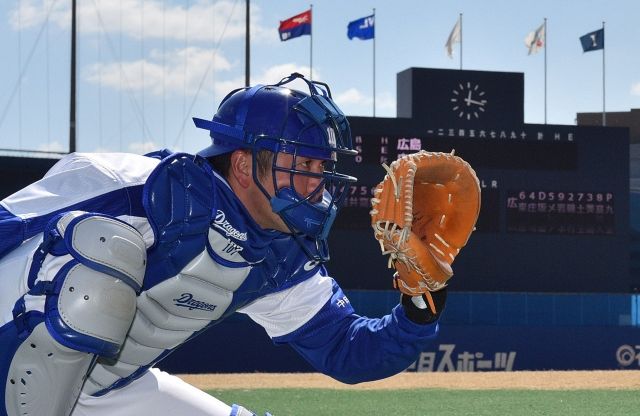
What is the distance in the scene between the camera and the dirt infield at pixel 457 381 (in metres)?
12.8

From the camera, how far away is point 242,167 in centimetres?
292

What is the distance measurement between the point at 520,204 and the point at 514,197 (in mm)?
211

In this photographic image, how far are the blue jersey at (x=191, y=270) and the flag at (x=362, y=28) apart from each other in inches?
844

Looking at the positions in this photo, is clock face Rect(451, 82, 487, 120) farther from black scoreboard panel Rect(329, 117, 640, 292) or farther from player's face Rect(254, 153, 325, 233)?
player's face Rect(254, 153, 325, 233)

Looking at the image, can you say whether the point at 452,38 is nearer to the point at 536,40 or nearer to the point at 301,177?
the point at 536,40

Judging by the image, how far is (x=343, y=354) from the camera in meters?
3.46

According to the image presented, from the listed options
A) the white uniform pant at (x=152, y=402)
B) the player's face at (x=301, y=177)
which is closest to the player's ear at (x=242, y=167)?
the player's face at (x=301, y=177)

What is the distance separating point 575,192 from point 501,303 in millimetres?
2606

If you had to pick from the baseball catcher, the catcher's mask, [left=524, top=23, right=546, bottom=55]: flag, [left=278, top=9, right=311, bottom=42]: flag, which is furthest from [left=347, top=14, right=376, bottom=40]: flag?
the catcher's mask

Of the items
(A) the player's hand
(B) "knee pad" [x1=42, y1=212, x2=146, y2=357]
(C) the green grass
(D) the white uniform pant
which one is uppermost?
(B) "knee pad" [x1=42, y1=212, x2=146, y2=357]

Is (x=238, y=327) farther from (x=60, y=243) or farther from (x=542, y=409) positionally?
(x=60, y=243)

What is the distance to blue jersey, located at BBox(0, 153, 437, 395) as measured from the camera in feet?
8.14

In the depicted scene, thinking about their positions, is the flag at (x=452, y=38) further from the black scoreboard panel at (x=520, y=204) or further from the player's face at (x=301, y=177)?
the player's face at (x=301, y=177)

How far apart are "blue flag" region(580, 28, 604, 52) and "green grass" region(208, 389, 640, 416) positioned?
56.9 ft
